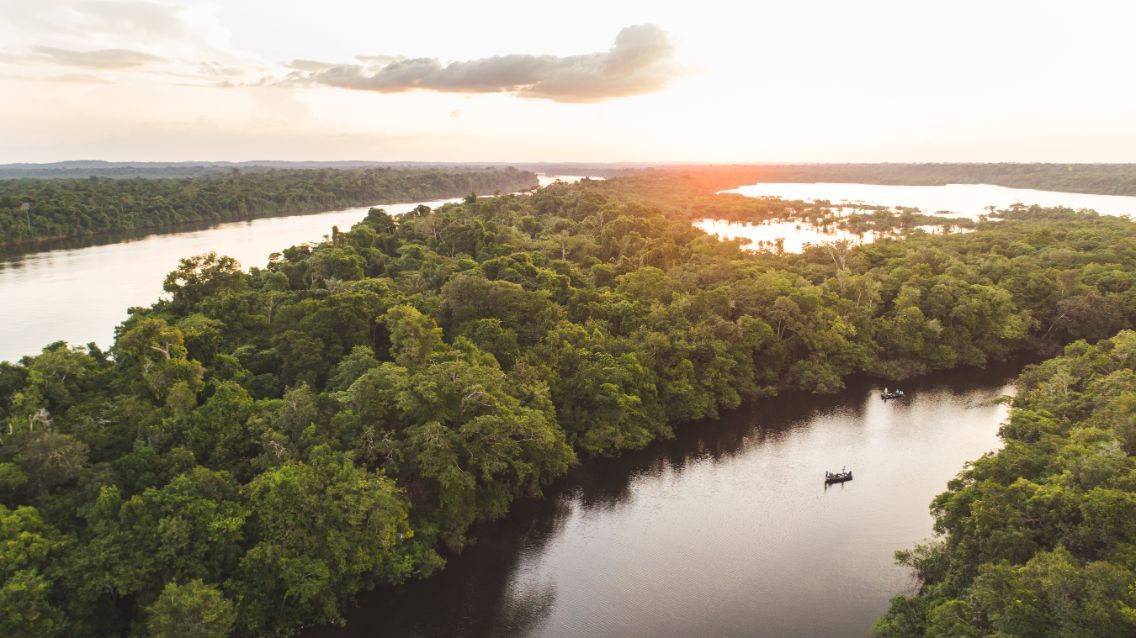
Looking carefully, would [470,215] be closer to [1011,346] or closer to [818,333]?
[818,333]

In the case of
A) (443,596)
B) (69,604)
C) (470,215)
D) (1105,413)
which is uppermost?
(470,215)

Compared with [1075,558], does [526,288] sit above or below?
above

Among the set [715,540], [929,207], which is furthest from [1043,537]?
[929,207]

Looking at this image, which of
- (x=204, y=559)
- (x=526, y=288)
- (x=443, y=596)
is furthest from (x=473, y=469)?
(x=526, y=288)

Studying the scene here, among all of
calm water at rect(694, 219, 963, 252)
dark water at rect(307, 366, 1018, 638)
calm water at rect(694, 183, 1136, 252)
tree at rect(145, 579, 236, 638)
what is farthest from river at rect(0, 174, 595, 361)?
calm water at rect(694, 219, 963, 252)

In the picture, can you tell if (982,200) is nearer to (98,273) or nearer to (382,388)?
(382,388)
